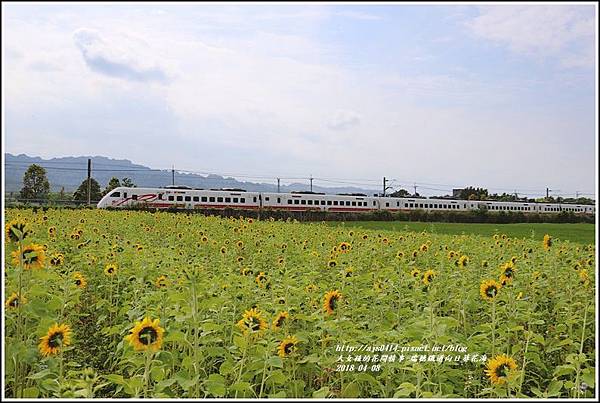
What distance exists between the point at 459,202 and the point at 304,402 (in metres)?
48.3

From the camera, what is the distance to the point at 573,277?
455 cm

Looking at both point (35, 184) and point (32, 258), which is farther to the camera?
point (35, 184)

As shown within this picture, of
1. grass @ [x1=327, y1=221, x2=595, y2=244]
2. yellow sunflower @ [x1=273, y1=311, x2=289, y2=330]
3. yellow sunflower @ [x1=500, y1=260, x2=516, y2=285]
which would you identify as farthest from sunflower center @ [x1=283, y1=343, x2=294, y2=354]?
grass @ [x1=327, y1=221, x2=595, y2=244]

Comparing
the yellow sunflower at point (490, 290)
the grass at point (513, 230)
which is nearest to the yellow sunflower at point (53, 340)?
the yellow sunflower at point (490, 290)

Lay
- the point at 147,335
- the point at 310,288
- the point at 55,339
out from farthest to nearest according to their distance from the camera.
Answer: the point at 310,288 → the point at 55,339 → the point at 147,335

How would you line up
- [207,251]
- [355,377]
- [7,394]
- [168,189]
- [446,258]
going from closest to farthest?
A: 1. [355,377]
2. [7,394]
3. [446,258]
4. [207,251]
5. [168,189]

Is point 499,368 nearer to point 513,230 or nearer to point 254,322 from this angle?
point 254,322

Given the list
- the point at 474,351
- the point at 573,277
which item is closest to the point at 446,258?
the point at 573,277

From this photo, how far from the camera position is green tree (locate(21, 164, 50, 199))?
39312 millimetres

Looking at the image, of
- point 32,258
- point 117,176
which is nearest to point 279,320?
point 32,258

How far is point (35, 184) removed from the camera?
137 ft

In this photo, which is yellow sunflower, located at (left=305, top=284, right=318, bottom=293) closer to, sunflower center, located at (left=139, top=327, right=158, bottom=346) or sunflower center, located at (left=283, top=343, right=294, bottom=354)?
sunflower center, located at (left=283, top=343, right=294, bottom=354)

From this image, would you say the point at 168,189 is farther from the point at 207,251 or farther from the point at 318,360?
the point at 318,360

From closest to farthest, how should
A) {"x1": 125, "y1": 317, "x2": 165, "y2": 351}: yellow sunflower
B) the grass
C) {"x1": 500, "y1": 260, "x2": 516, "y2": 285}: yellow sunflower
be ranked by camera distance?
{"x1": 125, "y1": 317, "x2": 165, "y2": 351}: yellow sunflower < {"x1": 500, "y1": 260, "x2": 516, "y2": 285}: yellow sunflower < the grass
